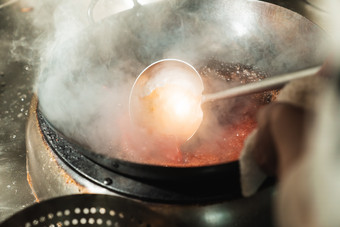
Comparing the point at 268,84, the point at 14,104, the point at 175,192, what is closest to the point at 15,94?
the point at 14,104

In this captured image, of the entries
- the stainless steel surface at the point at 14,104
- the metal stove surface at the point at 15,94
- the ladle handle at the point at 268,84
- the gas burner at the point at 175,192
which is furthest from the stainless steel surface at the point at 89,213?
the ladle handle at the point at 268,84

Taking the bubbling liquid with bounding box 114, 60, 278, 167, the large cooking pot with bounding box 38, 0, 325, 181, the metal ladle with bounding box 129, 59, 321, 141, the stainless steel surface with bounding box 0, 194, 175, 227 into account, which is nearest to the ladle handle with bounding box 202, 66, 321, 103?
the metal ladle with bounding box 129, 59, 321, 141

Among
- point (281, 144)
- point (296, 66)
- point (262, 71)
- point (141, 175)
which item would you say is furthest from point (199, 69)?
point (281, 144)

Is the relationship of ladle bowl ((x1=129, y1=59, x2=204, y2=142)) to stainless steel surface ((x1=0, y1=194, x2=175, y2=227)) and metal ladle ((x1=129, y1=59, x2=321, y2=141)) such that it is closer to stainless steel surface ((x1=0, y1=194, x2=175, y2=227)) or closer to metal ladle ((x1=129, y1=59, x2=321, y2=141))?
metal ladle ((x1=129, y1=59, x2=321, y2=141))

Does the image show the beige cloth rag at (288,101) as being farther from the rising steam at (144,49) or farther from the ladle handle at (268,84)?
the rising steam at (144,49)

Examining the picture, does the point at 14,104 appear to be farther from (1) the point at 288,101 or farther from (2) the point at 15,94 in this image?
(1) the point at 288,101

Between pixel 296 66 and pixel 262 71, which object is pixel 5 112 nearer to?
pixel 262 71
